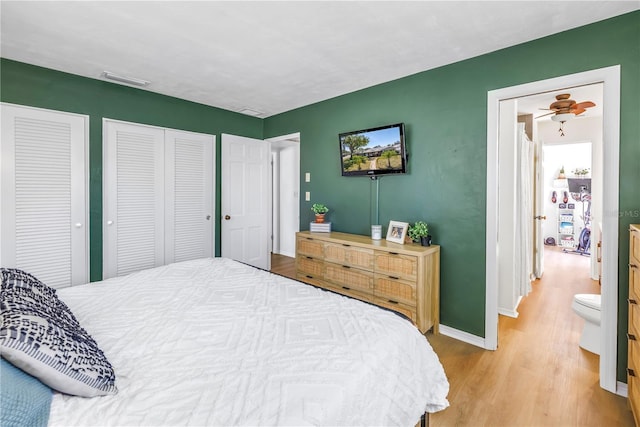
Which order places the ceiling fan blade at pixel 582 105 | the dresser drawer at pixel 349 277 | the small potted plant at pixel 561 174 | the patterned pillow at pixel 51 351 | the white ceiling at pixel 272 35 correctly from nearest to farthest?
Result: the patterned pillow at pixel 51 351
the white ceiling at pixel 272 35
the dresser drawer at pixel 349 277
the ceiling fan blade at pixel 582 105
the small potted plant at pixel 561 174

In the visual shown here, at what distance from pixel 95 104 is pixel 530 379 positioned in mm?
4581

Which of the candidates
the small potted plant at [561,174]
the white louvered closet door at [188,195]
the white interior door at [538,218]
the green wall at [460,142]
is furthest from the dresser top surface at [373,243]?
the small potted plant at [561,174]

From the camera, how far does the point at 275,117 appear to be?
4.58 meters

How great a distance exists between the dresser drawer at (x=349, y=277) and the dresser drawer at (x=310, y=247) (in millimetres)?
167

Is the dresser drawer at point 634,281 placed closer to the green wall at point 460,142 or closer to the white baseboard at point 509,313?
the green wall at point 460,142

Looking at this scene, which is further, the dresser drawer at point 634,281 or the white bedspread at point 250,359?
the dresser drawer at point 634,281

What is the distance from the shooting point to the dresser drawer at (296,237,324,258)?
11.2ft

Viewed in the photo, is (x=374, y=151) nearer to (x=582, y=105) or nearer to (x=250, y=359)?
(x=250, y=359)

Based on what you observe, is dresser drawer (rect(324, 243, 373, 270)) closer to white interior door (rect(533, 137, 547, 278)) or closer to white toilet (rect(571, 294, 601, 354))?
white toilet (rect(571, 294, 601, 354))

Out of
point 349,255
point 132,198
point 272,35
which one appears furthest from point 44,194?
point 349,255

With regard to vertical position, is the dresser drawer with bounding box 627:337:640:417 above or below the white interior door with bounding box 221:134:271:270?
below

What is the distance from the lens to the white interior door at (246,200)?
14.2 feet

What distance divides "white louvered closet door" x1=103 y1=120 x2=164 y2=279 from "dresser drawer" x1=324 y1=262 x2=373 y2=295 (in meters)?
2.08

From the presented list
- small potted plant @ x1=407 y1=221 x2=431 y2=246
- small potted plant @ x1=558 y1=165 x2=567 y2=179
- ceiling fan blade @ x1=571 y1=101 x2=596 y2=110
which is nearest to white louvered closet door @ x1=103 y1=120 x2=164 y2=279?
small potted plant @ x1=407 y1=221 x2=431 y2=246
